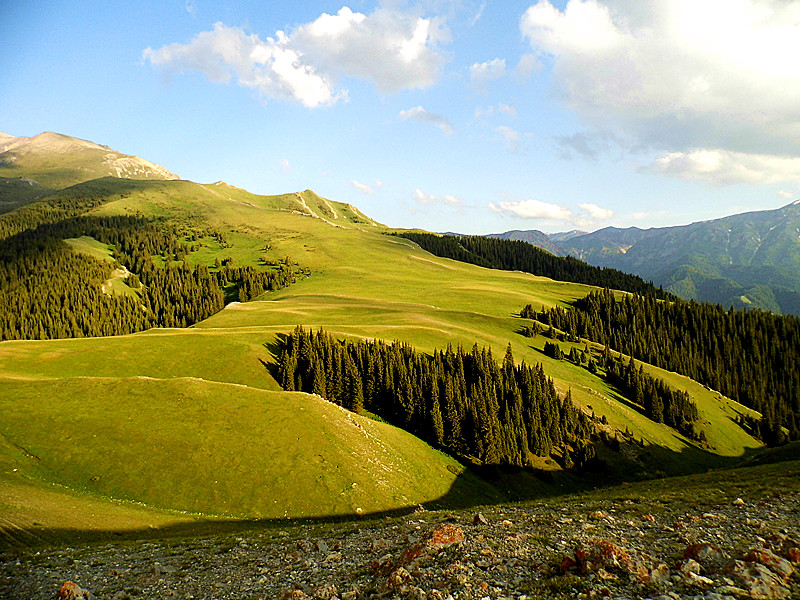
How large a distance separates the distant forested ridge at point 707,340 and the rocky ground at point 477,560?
125 m

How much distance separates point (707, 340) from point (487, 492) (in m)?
158

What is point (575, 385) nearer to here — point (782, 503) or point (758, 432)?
point (758, 432)

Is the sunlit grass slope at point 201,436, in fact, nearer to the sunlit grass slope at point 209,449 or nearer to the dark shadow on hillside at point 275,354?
the sunlit grass slope at point 209,449

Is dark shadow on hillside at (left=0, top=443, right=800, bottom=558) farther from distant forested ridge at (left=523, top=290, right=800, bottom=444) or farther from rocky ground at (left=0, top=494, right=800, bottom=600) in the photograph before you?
distant forested ridge at (left=523, top=290, right=800, bottom=444)

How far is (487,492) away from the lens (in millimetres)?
47312

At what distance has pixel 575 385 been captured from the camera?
86.5 meters

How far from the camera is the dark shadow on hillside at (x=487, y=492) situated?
70.9ft

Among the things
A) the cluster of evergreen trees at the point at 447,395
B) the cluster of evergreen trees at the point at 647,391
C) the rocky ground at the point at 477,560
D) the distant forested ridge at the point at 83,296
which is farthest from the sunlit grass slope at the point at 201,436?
the distant forested ridge at the point at 83,296

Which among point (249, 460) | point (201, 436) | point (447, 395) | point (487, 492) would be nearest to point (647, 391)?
point (447, 395)

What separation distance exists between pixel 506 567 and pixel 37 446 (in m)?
39.5

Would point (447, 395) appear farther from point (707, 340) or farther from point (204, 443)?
point (707, 340)

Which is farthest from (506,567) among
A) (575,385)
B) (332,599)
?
(575,385)

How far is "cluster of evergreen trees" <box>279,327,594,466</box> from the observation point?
5753 cm

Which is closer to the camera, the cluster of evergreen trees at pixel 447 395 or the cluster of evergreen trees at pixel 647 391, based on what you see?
the cluster of evergreen trees at pixel 447 395
